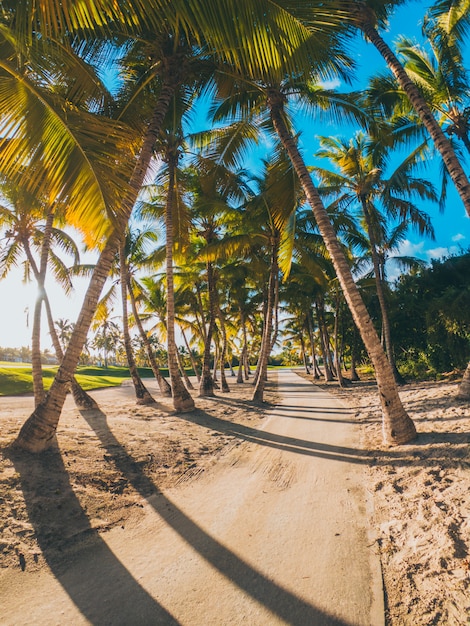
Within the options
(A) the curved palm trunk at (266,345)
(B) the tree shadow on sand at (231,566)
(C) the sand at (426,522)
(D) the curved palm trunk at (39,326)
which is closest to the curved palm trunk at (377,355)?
(C) the sand at (426,522)

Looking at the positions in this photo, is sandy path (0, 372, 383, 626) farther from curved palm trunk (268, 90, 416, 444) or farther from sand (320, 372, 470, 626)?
curved palm trunk (268, 90, 416, 444)

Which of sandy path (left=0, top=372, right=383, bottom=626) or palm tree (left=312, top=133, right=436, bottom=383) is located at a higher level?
palm tree (left=312, top=133, right=436, bottom=383)

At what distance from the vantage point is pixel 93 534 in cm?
349

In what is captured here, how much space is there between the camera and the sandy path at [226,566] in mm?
2373

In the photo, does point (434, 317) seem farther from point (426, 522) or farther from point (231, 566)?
point (231, 566)

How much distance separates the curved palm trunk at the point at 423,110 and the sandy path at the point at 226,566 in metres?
6.17

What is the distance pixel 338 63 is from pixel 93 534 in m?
11.2

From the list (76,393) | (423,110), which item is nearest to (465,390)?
(423,110)

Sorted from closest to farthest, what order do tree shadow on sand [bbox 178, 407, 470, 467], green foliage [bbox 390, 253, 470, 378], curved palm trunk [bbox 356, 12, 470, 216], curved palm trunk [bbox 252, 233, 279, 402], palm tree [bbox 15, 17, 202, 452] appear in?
tree shadow on sand [bbox 178, 407, 470, 467]
palm tree [bbox 15, 17, 202, 452]
curved palm trunk [bbox 356, 12, 470, 216]
curved palm trunk [bbox 252, 233, 279, 402]
green foliage [bbox 390, 253, 470, 378]

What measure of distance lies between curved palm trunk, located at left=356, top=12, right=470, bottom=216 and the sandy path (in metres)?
6.17

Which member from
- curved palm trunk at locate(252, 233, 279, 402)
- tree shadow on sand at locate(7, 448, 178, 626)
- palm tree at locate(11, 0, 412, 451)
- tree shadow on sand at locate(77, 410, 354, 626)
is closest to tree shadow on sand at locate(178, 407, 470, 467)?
tree shadow on sand at locate(77, 410, 354, 626)

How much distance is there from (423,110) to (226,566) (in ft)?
29.0

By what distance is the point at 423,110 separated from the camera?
686 centimetres

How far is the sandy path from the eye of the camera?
2.37 m
